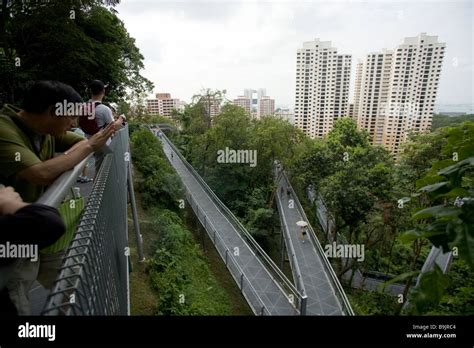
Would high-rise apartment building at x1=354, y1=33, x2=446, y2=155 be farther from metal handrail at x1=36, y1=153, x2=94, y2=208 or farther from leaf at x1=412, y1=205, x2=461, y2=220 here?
metal handrail at x1=36, y1=153, x2=94, y2=208

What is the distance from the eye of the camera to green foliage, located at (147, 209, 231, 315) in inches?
217

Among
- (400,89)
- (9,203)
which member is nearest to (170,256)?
(9,203)

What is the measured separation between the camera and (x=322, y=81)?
17.3 m

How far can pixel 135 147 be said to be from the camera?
11461 mm

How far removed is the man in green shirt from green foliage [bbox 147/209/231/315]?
4.45 metres

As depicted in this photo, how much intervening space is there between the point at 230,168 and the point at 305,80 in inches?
338

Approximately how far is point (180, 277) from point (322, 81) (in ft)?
51.0

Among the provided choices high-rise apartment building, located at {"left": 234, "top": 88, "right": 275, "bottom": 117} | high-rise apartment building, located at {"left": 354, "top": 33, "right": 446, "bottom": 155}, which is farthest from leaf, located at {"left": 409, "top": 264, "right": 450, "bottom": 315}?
high-rise apartment building, located at {"left": 234, "top": 88, "right": 275, "bottom": 117}

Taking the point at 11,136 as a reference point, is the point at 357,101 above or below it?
above

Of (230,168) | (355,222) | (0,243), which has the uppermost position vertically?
(0,243)

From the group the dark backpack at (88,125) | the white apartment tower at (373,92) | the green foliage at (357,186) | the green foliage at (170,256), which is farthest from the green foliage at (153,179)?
the white apartment tower at (373,92)

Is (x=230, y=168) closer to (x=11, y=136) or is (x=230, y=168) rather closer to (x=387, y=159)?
(x=387, y=159)

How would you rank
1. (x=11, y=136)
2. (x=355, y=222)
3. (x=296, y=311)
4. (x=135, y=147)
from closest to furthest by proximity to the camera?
(x=11, y=136) → (x=296, y=311) → (x=355, y=222) → (x=135, y=147)
